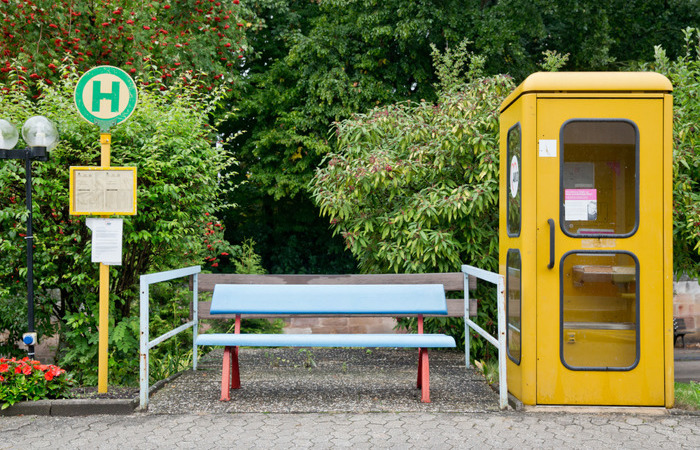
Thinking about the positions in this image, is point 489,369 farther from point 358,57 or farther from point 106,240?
point 358,57

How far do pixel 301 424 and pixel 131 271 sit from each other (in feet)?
8.75

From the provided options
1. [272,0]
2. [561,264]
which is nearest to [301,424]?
[561,264]

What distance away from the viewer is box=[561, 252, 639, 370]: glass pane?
4.96m

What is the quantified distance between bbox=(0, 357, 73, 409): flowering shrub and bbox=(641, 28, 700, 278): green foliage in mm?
5817

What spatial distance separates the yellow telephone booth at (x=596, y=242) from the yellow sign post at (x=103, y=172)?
3237mm

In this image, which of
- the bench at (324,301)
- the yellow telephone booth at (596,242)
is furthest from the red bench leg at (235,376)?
the yellow telephone booth at (596,242)

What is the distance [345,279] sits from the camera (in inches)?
262

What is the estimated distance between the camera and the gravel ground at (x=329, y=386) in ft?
16.7

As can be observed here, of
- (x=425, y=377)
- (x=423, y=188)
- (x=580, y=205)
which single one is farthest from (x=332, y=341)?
(x=423, y=188)

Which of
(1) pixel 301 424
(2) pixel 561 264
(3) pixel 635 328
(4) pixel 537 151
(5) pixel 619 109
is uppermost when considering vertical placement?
(5) pixel 619 109

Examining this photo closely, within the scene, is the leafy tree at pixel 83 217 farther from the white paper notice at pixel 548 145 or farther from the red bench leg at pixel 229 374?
the white paper notice at pixel 548 145

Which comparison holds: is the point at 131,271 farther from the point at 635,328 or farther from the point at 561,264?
the point at 635,328

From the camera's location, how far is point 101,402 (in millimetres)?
4980

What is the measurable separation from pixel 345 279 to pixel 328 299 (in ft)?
2.38
